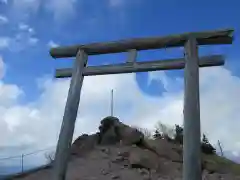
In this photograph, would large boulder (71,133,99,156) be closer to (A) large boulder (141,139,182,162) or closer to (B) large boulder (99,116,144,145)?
(B) large boulder (99,116,144,145)

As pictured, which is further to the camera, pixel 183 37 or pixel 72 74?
pixel 72 74

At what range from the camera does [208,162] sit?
1082cm

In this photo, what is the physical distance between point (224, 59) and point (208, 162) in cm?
629

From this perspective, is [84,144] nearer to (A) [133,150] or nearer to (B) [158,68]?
(A) [133,150]

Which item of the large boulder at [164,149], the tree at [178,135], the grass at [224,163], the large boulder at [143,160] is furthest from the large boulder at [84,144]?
the grass at [224,163]

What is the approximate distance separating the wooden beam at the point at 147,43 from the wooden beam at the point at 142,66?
31 centimetres

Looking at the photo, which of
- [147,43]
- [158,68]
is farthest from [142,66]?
[147,43]

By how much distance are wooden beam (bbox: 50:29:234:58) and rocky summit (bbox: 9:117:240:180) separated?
13.8 feet

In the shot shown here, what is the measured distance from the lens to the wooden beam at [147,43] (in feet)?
18.0

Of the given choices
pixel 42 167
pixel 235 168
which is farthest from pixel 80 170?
pixel 235 168

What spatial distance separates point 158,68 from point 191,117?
4.06ft

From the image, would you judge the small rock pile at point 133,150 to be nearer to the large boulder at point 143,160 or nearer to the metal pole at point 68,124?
the large boulder at point 143,160

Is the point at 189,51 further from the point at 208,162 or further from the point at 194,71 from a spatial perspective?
the point at 208,162

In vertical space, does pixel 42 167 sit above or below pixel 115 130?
below
